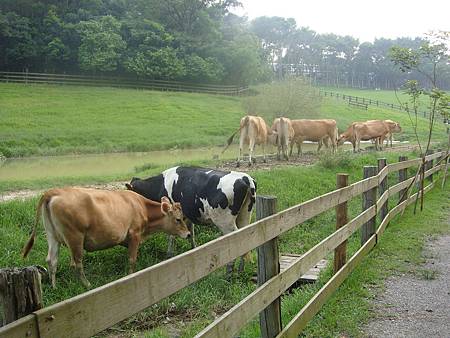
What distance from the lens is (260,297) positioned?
10.7 feet

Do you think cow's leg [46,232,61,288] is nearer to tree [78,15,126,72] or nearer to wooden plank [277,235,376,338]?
wooden plank [277,235,376,338]

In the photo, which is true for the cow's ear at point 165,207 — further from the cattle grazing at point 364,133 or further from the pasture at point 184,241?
the cattle grazing at point 364,133

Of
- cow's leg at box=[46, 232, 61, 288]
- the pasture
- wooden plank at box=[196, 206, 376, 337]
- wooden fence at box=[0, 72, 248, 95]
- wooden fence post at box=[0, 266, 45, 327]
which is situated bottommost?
the pasture

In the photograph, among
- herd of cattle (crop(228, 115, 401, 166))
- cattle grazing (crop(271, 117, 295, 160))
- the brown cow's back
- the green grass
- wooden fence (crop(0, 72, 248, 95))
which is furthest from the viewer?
wooden fence (crop(0, 72, 248, 95))

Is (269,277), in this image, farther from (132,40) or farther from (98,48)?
(132,40)

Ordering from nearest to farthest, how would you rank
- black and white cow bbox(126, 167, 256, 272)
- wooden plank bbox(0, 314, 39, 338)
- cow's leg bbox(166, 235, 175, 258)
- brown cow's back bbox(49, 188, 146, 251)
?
wooden plank bbox(0, 314, 39, 338)
brown cow's back bbox(49, 188, 146, 251)
black and white cow bbox(126, 167, 256, 272)
cow's leg bbox(166, 235, 175, 258)

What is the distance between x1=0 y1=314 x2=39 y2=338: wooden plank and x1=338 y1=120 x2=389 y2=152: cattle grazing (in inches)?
899

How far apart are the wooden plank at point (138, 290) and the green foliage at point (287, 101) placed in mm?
29610

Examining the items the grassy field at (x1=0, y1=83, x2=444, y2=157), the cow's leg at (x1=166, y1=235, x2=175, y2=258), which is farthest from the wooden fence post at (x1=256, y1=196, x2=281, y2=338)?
the grassy field at (x1=0, y1=83, x2=444, y2=157)

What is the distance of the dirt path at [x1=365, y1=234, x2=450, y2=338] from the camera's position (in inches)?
173

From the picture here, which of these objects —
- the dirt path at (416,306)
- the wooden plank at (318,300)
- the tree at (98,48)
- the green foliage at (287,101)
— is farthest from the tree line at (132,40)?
the wooden plank at (318,300)

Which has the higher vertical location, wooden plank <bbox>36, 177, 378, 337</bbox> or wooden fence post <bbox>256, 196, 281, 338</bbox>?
wooden plank <bbox>36, 177, 378, 337</bbox>

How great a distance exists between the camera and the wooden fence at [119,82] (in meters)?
44.5

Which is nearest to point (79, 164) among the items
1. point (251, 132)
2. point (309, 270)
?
point (251, 132)
